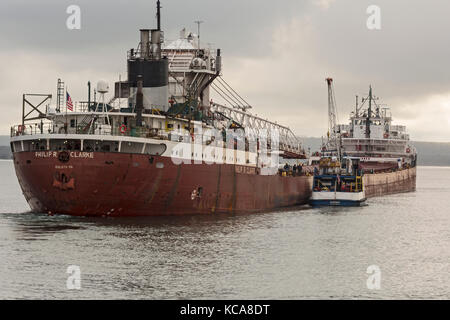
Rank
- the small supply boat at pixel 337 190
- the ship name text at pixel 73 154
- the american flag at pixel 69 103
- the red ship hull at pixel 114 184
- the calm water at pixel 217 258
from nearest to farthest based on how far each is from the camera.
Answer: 1. the calm water at pixel 217 258
2. the ship name text at pixel 73 154
3. the red ship hull at pixel 114 184
4. the american flag at pixel 69 103
5. the small supply boat at pixel 337 190

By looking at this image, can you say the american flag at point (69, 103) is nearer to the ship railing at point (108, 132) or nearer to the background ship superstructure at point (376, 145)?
the ship railing at point (108, 132)

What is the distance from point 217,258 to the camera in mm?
37281

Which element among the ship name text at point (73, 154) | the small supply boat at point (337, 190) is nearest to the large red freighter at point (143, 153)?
the ship name text at point (73, 154)

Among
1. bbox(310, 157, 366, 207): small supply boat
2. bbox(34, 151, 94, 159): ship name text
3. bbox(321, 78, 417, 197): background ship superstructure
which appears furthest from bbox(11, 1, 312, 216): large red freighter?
bbox(321, 78, 417, 197): background ship superstructure

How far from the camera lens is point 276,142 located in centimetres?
9194

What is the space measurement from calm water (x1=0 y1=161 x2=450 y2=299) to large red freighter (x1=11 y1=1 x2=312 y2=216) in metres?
1.92

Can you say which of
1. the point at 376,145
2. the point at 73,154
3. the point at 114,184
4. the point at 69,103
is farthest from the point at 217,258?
the point at 376,145

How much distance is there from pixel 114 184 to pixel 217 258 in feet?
47.5

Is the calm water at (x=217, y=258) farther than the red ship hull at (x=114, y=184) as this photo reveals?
No

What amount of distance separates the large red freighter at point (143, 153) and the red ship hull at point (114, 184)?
8 cm

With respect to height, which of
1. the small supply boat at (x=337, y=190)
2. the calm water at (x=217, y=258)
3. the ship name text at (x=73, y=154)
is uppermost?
the ship name text at (x=73, y=154)

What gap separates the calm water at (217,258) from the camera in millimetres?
30578

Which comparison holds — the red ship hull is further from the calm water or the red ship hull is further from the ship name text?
the calm water

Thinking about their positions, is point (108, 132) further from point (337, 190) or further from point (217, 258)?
point (337, 190)
